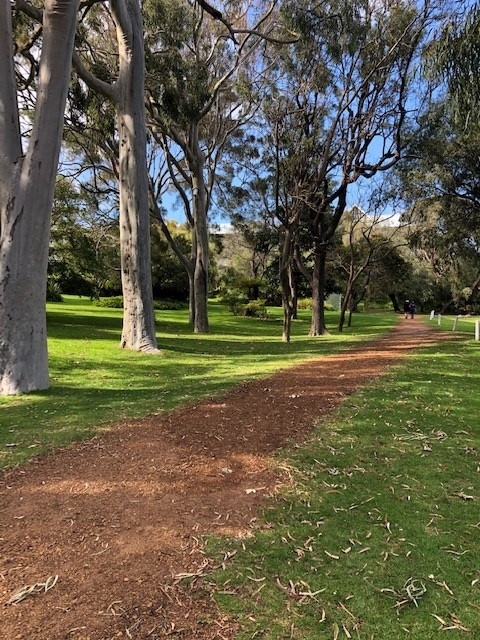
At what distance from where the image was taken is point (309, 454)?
4270 mm

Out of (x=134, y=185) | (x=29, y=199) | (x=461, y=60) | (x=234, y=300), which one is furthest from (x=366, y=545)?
(x=234, y=300)

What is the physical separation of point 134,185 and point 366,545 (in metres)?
10.1

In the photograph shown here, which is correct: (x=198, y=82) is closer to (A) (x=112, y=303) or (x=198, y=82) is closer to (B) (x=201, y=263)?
(B) (x=201, y=263)

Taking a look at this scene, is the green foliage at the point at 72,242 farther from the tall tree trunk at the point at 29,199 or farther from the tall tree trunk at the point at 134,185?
the tall tree trunk at the point at 29,199

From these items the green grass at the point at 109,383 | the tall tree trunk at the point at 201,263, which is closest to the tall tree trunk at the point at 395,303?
the tall tree trunk at the point at 201,263

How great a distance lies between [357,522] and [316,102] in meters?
16.9

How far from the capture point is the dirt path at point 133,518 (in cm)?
213

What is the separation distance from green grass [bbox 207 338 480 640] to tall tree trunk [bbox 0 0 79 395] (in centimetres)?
426

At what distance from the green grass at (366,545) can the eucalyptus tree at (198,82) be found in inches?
439

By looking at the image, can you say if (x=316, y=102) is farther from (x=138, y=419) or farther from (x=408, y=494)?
(x=408, y=494)

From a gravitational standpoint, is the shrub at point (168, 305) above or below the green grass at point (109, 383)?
above

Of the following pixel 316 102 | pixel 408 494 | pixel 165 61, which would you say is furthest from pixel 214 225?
pixel 408 494

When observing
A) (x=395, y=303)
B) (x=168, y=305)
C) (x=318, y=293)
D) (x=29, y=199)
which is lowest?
(x=395, y=303)

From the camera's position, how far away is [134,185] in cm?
1120
